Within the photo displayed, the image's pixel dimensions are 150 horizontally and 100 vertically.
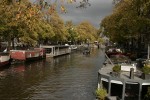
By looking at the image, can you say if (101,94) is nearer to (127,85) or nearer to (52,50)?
(127,85)

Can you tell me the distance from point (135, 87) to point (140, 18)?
23.6 m

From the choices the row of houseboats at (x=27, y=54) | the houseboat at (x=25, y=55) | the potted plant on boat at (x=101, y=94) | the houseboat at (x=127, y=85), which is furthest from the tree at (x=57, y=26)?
the houseboat at (x=127, y=85)

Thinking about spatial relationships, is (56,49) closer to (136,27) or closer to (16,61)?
(16,61)

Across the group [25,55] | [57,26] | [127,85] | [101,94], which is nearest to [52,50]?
[25,55]

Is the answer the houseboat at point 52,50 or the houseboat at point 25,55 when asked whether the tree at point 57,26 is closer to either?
the houseboat at point 52,50

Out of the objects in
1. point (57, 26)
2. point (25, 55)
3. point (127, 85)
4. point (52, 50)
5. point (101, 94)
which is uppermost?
point (57, 26)

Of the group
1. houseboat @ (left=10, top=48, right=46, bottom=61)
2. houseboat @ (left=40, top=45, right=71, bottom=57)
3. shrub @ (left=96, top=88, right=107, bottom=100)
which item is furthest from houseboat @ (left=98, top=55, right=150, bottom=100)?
houseboat @ (left=40, top=45, right=71, bottom=57)

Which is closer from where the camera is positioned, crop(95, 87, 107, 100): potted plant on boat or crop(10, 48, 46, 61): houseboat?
crop(95, 87, 107, 100): potted plant on boat

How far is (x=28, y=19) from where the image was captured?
8.55 meters

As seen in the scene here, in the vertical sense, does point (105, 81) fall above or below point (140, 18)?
below

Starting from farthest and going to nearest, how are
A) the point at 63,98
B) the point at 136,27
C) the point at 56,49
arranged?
the point at 56,49 < the point at 136,27 < the point at 63,98

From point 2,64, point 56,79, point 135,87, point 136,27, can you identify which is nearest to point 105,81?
point 135,87

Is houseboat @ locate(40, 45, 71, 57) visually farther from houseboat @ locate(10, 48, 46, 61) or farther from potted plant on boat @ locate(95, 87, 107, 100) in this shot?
potted plant on boat @ locate(95, 87, 107, 100)

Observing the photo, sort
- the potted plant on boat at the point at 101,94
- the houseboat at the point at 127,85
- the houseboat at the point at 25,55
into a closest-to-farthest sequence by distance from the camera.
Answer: the houseboat at the point at 127,85 → the potted plant on boat at the point at 101,94 → the houseboat at the point at 25,55
